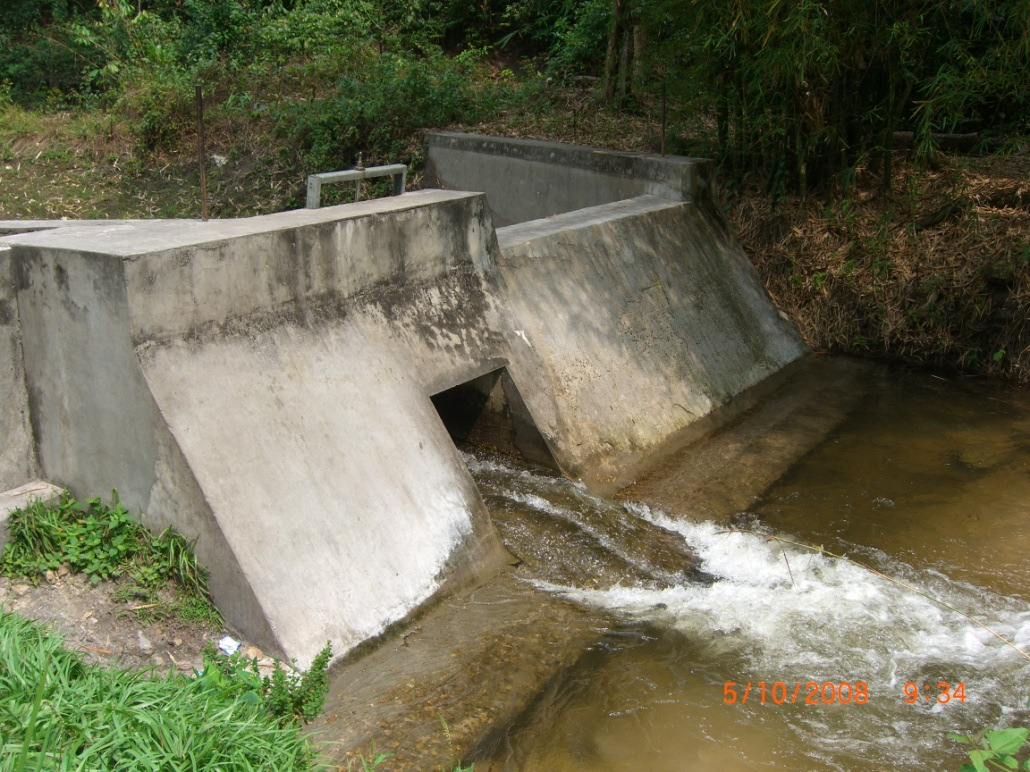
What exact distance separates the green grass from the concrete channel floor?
350 millimetres

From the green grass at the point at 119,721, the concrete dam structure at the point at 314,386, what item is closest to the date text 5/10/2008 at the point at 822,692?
the concrete dam structure at the point at 314,386

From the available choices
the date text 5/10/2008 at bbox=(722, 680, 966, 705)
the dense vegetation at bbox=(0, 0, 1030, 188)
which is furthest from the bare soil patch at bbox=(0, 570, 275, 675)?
the dense vegetation at bbox=(0, 0, 1030, 188)

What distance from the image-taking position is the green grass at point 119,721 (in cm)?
→ 257

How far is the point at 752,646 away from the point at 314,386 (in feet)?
7.36

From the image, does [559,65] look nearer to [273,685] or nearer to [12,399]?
[12,399]

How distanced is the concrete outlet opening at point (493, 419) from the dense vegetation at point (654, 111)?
10.2ft

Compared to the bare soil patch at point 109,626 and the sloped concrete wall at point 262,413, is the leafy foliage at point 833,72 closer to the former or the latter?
the sloped concrete wall at point 262,413

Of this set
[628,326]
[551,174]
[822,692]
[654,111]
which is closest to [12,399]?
[822,692]

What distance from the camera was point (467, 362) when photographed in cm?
512

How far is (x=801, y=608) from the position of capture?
4277 mm

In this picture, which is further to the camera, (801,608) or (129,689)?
(801,608)

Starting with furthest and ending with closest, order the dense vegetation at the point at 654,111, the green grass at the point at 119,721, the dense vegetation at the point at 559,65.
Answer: the dense vegetation at the point at 654,111 → the dense vegetation at the point at 559,65 → the green grass at the point at 119,721

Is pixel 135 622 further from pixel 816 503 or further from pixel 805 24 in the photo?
pixel 805 24

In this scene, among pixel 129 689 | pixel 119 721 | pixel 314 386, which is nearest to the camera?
pixel 119 721
